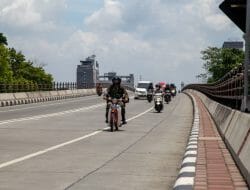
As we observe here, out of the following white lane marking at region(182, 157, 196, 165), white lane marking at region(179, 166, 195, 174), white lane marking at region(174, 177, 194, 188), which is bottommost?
white lane marking at region(182, 157, 196, 165)

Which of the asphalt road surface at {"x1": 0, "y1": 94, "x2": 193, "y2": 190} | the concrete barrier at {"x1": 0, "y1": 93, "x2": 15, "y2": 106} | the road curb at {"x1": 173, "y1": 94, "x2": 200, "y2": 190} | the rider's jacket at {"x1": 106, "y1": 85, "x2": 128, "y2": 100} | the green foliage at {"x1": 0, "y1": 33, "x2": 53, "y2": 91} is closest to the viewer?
the road curb at {"x1": 173, "y1": 94, "x2": 200, "y2": 190}

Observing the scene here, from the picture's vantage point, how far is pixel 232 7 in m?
11.6

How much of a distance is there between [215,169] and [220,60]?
455 ft

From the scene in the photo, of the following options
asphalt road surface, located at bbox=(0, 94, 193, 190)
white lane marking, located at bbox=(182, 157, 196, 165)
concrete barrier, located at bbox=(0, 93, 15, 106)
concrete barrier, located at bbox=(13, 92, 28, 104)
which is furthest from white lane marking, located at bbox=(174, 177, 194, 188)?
concrete barrier, located at bbox=(13, 92, 28, 104)

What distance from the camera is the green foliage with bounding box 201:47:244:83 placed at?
123637 millimetres

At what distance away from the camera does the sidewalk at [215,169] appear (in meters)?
8.74

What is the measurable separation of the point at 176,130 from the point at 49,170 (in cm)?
1239

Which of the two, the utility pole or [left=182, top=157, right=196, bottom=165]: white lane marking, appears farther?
the utility pole

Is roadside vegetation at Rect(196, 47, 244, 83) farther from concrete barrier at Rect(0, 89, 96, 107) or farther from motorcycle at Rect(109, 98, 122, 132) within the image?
motorcycle at Rect(109, 98, 122, 132)

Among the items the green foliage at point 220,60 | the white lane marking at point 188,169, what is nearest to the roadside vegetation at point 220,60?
the green foliage at point 220,60

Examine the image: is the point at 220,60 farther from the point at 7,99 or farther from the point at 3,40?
the point at 7,99

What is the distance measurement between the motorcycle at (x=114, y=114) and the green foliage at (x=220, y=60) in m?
83.4

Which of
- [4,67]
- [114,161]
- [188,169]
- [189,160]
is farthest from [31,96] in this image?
[4,67]

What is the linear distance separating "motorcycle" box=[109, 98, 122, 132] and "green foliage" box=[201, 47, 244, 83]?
83.4 meters
